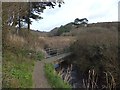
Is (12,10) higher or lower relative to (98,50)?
higher

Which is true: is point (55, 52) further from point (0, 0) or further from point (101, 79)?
point (0, 0)

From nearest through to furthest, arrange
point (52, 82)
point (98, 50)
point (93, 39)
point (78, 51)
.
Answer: point (52, 82)
point (98, 50)
point (93, 39)
point (78, 51)

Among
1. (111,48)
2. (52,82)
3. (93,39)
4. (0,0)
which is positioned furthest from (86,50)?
(0,0)

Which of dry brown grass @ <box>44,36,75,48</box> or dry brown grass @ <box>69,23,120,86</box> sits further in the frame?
dry brown grass @ <box>44,36,75,48</box>

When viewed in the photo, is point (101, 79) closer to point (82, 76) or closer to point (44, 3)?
point (82, 76)

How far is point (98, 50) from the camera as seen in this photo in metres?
28.9

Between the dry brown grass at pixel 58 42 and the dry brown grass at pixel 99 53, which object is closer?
the dry brown grass at pixel 99 53

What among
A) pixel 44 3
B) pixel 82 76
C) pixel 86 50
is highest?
pixel 44 3

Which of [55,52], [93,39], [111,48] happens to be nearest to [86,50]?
[93,39]

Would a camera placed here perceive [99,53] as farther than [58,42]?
No

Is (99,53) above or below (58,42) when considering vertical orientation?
below

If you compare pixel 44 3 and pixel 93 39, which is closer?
pixel 93 39

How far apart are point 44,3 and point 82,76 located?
10.9 meters

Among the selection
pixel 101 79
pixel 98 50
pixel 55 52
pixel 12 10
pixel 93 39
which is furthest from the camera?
pixel 55 52
